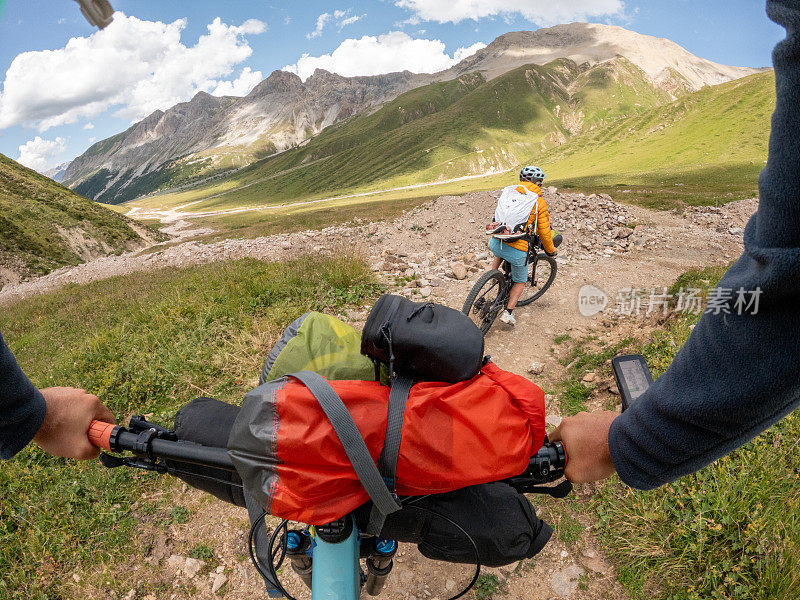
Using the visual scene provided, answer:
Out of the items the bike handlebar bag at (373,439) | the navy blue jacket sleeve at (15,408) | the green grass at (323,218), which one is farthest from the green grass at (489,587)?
the green grass at (323,218)

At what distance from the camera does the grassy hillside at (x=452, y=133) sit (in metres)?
118

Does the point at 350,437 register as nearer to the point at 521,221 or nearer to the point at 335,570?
the point at 335,570

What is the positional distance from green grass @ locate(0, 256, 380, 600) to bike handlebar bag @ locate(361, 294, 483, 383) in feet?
12.5

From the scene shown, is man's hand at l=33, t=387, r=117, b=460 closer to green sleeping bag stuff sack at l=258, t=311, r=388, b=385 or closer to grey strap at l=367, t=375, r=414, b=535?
green sleeping bag stuff sack at l=258, t=311, r=388, b=385

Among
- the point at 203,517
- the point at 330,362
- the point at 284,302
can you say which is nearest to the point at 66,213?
the point at 284,302

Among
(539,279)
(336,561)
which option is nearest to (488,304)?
(539,279)

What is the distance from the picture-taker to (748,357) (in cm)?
100

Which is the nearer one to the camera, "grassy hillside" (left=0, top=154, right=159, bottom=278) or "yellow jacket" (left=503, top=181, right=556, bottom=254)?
"yellow jacket" (left=503, top=181, right=556, bottom=254)

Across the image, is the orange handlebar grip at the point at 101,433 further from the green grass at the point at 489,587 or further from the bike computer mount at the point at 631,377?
the green grass at the point at 489,587

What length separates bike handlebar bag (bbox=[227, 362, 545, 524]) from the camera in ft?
4.68

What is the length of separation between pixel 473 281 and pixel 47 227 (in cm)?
3960

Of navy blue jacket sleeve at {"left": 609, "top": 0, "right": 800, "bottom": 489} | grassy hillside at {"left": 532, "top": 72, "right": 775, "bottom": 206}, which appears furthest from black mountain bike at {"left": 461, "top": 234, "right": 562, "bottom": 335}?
grassy hillside at {"left": 532, "top": 72, "right": 775, "bottom": 206}

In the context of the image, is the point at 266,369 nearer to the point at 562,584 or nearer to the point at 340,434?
the point at 340,434

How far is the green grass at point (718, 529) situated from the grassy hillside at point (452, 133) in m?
105
